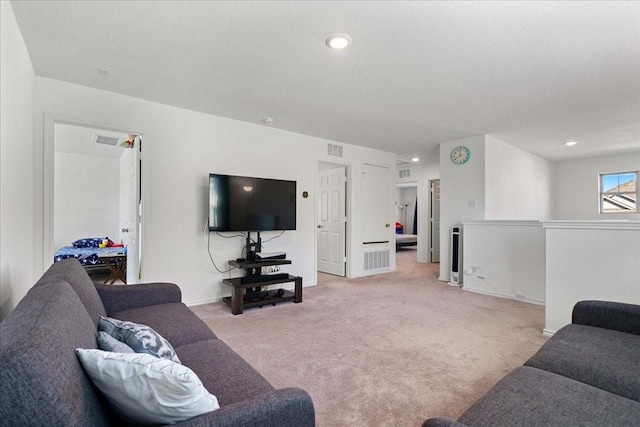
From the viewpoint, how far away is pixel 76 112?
3.17 metres

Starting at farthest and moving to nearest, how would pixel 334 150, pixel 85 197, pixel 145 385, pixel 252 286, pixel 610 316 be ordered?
pixel 85 197
pixel 334 150
pixel 252 286
pixel 610 316
pixel 145 385

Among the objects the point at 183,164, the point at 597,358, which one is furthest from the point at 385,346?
the point at 183,164

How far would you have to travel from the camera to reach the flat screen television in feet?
12.6

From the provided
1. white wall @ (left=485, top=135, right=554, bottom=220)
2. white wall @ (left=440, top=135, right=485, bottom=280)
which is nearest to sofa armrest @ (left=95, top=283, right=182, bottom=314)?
white wall @ (left=440, top=135, right=485, bottom=280)

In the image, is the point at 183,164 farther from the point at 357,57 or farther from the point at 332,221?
the point at 332,221

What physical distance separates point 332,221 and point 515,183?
138 inches

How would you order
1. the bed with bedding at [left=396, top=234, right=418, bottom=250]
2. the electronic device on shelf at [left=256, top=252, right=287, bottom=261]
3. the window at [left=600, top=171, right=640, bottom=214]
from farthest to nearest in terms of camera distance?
the bed with bedding at [left=396, top=234, right=418, bottom=250] → the window at [left=600, top=171, right=640, bottom=214] → the electronic device on shelf at [left=256, top=252, right=287, bottom=261]

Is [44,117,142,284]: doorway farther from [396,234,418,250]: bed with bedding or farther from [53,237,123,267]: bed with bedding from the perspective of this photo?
[396,234,418,250]: bed with bedding

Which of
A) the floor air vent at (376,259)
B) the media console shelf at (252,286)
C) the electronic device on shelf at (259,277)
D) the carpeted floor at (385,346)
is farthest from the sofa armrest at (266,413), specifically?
the floor air vent at (376,259)

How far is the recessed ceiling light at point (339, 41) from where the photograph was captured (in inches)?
90.0

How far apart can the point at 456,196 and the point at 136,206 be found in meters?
4.78

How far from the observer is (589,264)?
9.18 ft

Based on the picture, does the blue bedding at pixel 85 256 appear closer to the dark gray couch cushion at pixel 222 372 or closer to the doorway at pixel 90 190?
the doorway at pixel 90 190

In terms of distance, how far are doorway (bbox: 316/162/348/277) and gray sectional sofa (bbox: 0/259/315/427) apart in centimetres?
428
